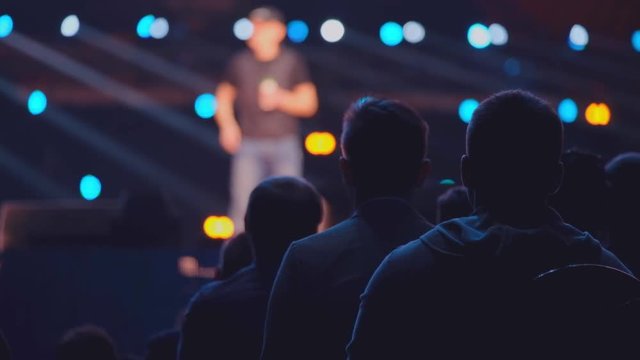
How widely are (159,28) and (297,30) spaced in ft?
4.52

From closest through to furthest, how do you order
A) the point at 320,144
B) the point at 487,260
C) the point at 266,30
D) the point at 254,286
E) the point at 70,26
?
the point at 487,260
the point at 254,286
the point at 266,30
the point at 320,144
the point at 70,26

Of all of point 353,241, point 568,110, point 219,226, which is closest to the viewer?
point 353,241

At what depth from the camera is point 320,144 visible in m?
8.50

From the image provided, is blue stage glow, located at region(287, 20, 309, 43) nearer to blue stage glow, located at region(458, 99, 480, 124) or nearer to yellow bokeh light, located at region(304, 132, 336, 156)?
yellow bokeh light, located at region(304, 132, 336, 156)

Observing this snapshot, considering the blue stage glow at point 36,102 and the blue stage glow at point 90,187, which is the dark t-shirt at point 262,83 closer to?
the blue stage glow at point 90,187

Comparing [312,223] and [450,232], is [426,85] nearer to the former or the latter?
[312,223]

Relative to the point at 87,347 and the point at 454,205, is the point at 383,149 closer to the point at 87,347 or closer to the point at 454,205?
the point at 454,205

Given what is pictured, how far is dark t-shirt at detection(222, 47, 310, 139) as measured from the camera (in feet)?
25.5

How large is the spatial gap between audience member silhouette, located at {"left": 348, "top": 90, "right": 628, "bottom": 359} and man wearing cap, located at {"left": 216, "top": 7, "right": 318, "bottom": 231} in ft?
19.2

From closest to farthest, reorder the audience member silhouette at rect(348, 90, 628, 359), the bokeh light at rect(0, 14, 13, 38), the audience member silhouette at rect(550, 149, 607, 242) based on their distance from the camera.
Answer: the audience member silhouette at rect(348, 90, 628, 359)
the audience member silhouette at rect(550, 149, 607, 242)
the bokeh light at rect(0, 14, 13, 38)

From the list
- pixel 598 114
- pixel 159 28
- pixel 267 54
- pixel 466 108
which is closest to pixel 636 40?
pixel 598 114

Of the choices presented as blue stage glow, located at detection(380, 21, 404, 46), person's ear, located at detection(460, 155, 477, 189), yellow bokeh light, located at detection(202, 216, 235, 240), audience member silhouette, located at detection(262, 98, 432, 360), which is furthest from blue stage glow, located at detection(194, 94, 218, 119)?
person's ear, located at detection(460, 155, 477, 189)

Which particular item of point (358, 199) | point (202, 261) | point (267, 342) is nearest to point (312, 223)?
point (358, 199)

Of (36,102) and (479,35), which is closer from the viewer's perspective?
(479,35)
